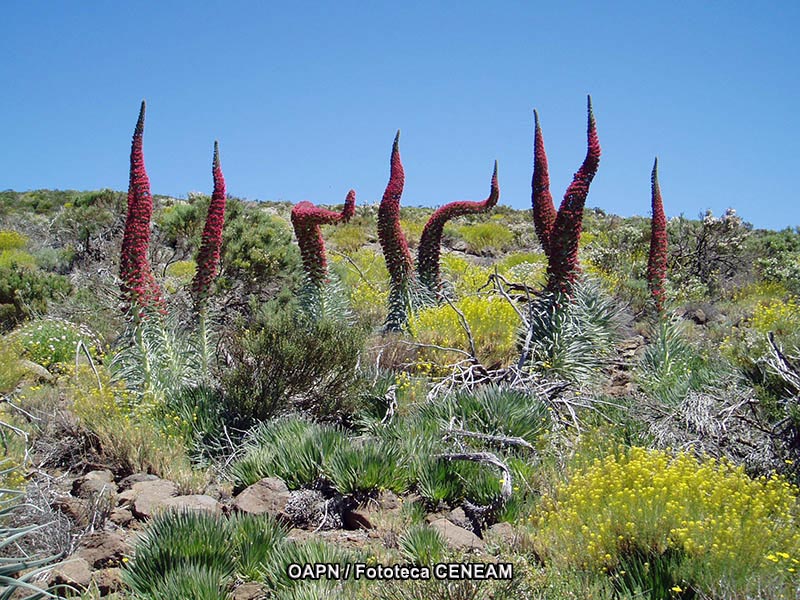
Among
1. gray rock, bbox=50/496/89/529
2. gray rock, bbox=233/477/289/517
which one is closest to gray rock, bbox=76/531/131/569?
gray rock, bbox=50/496/89/529

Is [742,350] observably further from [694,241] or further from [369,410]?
[694,241]

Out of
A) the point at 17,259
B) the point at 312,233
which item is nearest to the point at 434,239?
the point at 312,233

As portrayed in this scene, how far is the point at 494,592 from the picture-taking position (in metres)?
3.31

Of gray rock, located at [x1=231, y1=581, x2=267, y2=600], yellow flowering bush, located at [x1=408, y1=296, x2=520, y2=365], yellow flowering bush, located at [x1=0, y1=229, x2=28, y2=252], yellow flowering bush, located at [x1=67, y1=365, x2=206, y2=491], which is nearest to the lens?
gray rock, located at [x1=231, y1=581, x2=267, y2=600]

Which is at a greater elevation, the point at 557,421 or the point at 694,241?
the point at 694,241

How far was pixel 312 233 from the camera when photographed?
25.9ft

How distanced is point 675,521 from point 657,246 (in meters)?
3.99

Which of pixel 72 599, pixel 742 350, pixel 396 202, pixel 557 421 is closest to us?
pixel 72 599

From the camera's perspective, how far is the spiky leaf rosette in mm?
8594

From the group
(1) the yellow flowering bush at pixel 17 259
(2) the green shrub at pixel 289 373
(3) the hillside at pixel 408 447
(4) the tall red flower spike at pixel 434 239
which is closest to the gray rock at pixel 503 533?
(3) the hillside at pixel 408 447

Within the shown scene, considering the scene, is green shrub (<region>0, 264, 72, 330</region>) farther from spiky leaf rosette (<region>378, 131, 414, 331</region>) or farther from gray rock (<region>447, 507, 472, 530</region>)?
gray rock (<region>447, 507, 472, 530</region>)

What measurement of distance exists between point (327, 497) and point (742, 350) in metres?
4.65

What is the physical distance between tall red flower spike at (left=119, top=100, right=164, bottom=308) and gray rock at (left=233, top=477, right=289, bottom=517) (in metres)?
2.28

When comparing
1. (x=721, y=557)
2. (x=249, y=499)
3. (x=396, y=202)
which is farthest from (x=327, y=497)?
(x=396, y=202)
